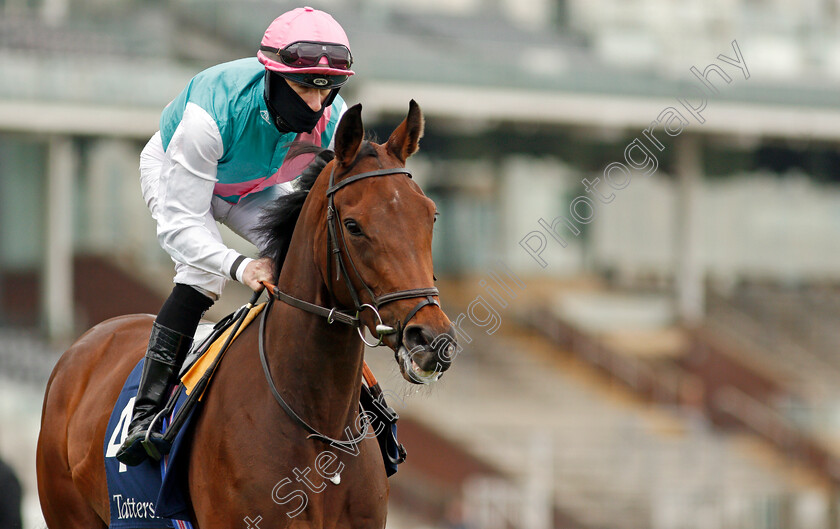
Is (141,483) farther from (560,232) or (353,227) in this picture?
(560,232)

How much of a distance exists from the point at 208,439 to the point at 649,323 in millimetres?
18361

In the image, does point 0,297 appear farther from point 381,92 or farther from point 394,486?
point 394,486

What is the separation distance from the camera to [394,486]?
1415 cm

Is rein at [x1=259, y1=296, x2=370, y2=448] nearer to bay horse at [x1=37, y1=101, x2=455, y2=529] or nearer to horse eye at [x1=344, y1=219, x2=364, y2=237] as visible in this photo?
bay horse at [x1=37, y1=101, x2=455, y2=529]

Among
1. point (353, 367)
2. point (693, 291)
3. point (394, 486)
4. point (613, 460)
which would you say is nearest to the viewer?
point (353, 367)

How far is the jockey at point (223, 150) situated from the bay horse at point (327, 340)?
0.59 feet

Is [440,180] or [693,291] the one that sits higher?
[440,180]

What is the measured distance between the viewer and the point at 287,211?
12.7 ft

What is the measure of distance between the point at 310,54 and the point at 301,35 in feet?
0.31

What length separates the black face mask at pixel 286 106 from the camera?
3945 millimetres

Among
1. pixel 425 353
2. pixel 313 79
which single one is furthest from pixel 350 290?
pixel 313 79

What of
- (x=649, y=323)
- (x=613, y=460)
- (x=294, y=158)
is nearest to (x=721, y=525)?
(x=613, y=460)

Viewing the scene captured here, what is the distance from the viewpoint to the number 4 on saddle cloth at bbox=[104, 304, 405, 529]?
12.7 feet

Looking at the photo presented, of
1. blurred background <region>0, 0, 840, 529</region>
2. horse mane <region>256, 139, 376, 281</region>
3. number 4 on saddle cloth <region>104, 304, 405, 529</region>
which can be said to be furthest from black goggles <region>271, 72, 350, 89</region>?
blurred background <region>0, 0, 840, 529</region>
